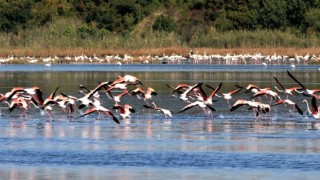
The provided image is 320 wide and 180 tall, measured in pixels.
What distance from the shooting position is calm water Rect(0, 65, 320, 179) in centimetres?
1417

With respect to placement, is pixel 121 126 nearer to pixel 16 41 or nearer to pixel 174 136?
pixel 174 136

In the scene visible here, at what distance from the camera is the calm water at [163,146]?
46.5ft

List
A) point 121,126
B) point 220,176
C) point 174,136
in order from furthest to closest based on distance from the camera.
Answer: point 121,126
point 174,136
point 220,176

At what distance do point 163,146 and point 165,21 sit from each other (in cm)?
5130

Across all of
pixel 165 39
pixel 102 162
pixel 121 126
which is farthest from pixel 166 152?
pixel 165 39

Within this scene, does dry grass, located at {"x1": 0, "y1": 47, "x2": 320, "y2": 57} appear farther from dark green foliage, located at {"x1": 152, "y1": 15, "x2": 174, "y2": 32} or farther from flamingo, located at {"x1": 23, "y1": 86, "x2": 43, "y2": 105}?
flamingo, located at {"x1": 23, "y1": 86, "x2": 43, "y2": 105}

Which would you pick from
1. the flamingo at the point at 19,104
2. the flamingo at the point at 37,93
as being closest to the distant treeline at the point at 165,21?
the flamingo at the point at 37,93

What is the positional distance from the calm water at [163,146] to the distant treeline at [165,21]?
34100 millimetres

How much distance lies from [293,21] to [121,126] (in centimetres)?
4571

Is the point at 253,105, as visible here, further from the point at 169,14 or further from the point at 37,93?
the point at 169,14

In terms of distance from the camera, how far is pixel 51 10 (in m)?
68.2

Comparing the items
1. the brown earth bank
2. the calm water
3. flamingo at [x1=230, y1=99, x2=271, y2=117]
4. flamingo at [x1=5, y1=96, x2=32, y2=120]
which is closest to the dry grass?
the brown earth bank

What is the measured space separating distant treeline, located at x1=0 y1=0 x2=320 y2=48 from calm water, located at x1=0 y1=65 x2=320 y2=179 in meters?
34.1

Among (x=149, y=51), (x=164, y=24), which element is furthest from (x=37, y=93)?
(x=164, y=24)
